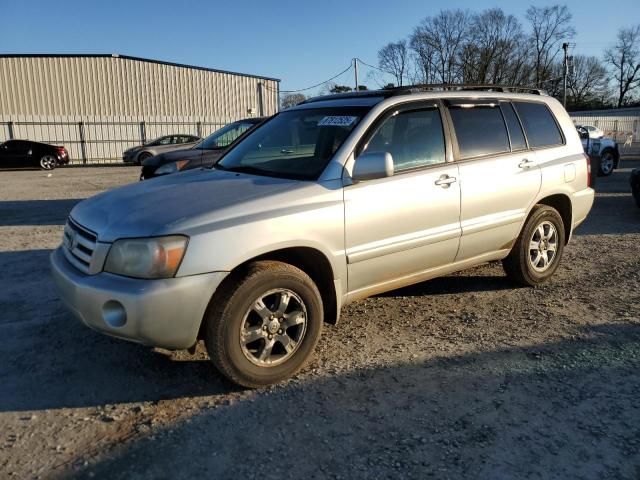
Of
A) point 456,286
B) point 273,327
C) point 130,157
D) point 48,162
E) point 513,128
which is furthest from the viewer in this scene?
point 130,157

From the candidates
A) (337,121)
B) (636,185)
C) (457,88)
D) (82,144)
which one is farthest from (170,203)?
(82,144)

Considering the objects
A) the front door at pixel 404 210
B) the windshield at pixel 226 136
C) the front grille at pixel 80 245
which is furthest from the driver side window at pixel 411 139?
the windshield at pixel 226 136

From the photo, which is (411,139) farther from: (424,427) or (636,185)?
(636,185)

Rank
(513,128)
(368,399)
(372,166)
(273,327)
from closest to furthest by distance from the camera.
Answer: (368,399) < (273,327) < (372,166) < (513,128)

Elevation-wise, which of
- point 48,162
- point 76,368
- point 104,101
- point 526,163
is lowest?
point 76,368

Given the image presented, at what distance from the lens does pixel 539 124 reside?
17.1 ft

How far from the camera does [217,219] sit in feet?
10.3

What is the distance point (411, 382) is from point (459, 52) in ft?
219

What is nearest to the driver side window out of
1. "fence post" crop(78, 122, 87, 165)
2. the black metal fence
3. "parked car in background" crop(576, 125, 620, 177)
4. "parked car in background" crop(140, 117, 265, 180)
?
"parked car in background" crop(140, 117, 265, 180)

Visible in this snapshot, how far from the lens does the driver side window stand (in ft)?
13.1

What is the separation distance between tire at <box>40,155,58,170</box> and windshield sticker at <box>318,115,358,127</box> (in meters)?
23.2

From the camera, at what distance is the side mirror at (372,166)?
3615mm

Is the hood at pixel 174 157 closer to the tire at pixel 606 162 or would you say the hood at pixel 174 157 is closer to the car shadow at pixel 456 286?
the car shadow at pixel 456 286

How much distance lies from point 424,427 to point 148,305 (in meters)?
1.65
